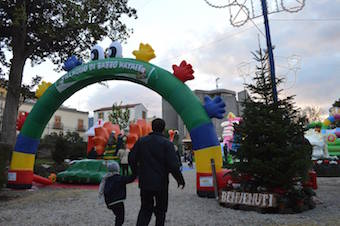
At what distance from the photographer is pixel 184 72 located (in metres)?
7.94

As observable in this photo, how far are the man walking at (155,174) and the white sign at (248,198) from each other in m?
Answer: 2.60

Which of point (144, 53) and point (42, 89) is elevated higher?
point (144, 53)

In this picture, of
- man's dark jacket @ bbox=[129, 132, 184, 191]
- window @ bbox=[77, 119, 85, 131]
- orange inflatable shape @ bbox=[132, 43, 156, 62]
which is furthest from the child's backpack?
window @ bbox=[77, 119, 85, 131]

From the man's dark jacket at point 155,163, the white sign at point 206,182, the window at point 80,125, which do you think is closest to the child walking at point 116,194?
the man's dark jacket at point 155,163

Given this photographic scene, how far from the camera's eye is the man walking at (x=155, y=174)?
3.35 meters

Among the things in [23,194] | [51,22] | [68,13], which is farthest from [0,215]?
[51,22]

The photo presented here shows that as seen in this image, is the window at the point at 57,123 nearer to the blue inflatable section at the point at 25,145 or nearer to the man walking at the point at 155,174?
the blue inflatable section at the point at 25,145

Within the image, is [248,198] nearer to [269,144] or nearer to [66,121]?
[269,144]


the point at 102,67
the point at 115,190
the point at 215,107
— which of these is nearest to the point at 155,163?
the point at 115,190

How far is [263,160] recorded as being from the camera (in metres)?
5.67

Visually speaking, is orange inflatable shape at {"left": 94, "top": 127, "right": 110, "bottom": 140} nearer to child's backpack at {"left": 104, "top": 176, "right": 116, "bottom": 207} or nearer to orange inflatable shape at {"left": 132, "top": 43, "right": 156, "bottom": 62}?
orange inflatable shape at {"left": 132, "top": 43, "right": 156, "bottom": 62}

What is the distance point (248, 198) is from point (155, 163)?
2982mm

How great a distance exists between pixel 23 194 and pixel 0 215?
113 inches

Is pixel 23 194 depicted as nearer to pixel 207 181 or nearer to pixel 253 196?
pixel 207 181
